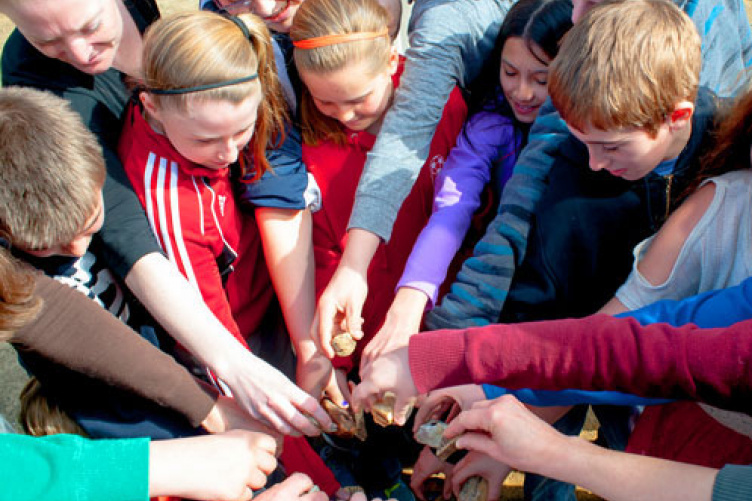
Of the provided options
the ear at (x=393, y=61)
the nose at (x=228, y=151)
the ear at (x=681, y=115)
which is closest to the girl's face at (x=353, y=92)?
the ear at (x=393, y=61)

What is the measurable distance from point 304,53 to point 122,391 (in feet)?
3.56

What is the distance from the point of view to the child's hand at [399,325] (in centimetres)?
168

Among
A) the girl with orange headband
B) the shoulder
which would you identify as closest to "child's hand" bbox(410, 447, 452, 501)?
the girl with orange headband

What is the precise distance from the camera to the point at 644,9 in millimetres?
1466

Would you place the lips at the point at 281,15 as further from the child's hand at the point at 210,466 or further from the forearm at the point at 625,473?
the forearm at the point at 625,473

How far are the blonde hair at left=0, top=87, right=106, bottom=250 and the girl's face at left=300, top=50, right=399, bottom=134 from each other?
69 centimetres

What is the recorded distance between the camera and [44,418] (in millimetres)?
1563

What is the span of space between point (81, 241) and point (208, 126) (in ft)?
1.49

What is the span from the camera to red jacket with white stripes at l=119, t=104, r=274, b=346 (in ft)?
5.76

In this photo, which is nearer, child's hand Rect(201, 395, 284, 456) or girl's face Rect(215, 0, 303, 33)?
child's hand Rect(201, 395, 284, 456)

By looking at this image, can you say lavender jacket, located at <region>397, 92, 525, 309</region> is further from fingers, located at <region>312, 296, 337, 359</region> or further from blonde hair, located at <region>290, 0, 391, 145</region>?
blonde hair, located at <region>290, 0, 391, 145</region>

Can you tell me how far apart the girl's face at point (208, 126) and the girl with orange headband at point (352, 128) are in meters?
0.25

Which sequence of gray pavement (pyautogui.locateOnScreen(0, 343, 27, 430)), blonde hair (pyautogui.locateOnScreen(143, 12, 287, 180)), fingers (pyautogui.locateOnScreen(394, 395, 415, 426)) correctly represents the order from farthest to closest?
gray pavement (pyautogui.locateOnScreen(0, 343, 27, 430)) → blonde hair (pyautogui.locateOnScreen(143, 12, 287, 180)) → fingers (pyautogui.locateOnScreen(394, 395, 415, 426))

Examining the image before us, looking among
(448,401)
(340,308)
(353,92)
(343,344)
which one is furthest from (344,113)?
(448,401)
